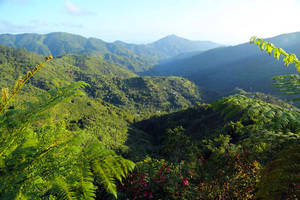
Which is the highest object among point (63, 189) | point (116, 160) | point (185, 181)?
point (116, 160)

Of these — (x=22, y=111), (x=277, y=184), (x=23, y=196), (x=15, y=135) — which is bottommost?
(x=277, y=184)

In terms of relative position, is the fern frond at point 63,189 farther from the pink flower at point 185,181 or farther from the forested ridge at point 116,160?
the pink flower at point 185,181

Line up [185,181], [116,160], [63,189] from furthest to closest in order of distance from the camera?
1. [185,181]
2. [116,160]
3. [63,189]

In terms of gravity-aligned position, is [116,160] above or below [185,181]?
above

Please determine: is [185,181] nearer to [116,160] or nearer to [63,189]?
[116,160]

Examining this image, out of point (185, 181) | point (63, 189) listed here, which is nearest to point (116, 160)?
point (63, 189)

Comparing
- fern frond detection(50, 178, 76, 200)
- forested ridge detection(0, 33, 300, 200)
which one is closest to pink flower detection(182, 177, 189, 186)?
forested ridge detection(0, 33, 300, 200)

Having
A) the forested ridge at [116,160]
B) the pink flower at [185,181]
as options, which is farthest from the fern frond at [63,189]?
the pink flower at [185,181]

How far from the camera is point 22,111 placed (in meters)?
2.84

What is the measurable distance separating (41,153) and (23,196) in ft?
2.11

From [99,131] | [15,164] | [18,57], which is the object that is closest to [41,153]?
[15,164]

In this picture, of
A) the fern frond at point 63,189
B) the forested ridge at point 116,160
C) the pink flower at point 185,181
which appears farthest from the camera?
the pink flower at point 185,181

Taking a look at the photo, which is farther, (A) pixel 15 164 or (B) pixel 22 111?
(B) pixel 22 111

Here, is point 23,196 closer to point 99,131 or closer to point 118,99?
point 99,131
